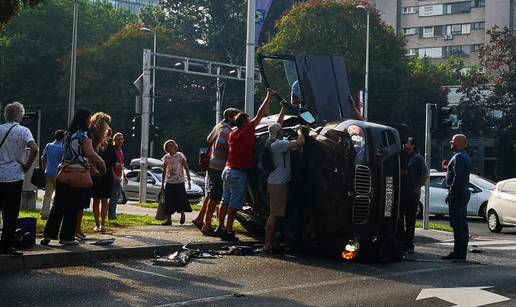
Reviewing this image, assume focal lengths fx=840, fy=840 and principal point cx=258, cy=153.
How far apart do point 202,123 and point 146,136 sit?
33.6 m

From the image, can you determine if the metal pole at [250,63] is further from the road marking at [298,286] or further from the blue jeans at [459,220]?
the road marking at [298,286]

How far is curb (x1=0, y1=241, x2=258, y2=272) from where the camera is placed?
9.29 metres

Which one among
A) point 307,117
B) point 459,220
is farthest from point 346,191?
point 459,220

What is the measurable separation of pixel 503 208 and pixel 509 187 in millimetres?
799

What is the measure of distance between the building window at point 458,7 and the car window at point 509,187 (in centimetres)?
6790

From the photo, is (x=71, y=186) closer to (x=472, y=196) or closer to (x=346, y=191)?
(x=346, y=191)

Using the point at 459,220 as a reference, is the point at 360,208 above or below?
above

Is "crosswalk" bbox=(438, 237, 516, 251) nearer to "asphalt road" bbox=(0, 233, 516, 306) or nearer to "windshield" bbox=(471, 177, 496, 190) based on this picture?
"asphalt road" bbox=(0, 233, 516, 306)

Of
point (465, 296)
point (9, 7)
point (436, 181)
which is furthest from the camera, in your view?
point (436, 181)

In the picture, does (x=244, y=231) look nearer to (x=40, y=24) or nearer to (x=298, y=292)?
(x=298, y=292)

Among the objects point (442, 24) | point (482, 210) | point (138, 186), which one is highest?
point (442, 24)

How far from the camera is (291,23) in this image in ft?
183

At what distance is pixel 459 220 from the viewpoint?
1169cm

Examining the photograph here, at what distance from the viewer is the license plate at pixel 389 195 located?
10.7 meters
